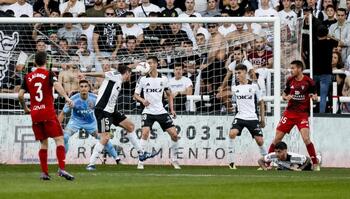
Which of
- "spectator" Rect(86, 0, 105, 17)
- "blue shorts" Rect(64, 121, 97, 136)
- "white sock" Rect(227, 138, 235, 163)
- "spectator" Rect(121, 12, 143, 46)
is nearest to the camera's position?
"white sock" Rect(227, 138, 235, 163)

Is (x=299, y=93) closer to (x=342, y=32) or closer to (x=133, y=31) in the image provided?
(x=342, y=32)

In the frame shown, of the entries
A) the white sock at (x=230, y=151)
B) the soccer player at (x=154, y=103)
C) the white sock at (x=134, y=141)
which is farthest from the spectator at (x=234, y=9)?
the white sock at (x=134, y=141)

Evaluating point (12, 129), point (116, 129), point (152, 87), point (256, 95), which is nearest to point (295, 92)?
point (256, 95)

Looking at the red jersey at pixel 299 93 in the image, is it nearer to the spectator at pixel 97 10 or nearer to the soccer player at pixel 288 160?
the soccer player at pixel 288 160

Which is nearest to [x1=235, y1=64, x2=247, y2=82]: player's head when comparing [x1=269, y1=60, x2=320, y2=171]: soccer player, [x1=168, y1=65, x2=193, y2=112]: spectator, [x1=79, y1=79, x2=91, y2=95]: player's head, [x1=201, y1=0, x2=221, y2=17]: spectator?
[x1=269, y1=60, x2=320, y2=171]: soccer player

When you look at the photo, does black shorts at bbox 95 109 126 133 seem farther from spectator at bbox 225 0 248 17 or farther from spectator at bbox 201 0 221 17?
spectator at bbox 201 0 221 17

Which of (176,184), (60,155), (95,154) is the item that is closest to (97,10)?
(95,154)

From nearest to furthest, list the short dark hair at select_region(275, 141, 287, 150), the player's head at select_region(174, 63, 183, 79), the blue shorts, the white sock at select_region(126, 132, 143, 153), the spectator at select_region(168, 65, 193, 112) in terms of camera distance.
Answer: the short dark hair at select_region(275, 141, 287, 150) → the white sock at select_region(126, 132, 143, 153) → the blue shorts → the player's head at select_region(174, 63, 183, 79) → the spectator at select_region(168, 65, 193, 112)

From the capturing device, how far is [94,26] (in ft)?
92.1

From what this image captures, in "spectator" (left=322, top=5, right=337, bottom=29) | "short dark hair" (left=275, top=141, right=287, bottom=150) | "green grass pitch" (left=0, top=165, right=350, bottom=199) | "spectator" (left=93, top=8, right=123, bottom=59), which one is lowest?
"green grass pitch" (left=0, top=165, right=350, bottom=199)

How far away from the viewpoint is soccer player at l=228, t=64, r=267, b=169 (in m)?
26.3

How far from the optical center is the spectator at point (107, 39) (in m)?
27.8

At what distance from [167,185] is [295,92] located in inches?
258

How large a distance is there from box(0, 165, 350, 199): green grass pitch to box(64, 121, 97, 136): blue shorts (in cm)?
142
